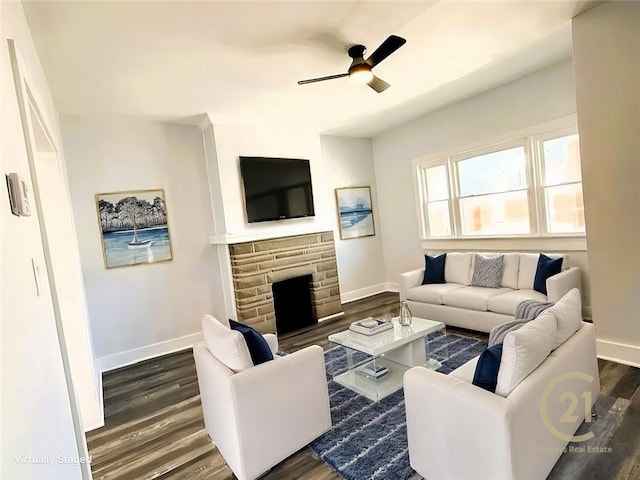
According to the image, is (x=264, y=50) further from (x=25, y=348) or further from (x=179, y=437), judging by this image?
(x=179, y=437)

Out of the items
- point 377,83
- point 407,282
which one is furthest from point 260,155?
point 407,282

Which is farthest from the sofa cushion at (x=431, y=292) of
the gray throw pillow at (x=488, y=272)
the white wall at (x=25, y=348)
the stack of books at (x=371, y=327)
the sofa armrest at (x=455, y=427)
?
the white wall at (x=25, y=348)

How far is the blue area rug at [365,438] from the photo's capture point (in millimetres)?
1941

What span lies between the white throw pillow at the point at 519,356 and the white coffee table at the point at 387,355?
111 cm

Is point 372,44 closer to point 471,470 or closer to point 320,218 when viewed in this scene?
point 320,218

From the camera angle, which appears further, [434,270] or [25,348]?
[434,270]

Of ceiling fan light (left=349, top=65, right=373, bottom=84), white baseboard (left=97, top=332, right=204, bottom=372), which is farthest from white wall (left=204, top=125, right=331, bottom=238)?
ceiling fan light (left=349, top=65, right=373, bottom=84)

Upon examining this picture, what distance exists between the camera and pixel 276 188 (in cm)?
464

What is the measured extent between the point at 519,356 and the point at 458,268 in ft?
9.87

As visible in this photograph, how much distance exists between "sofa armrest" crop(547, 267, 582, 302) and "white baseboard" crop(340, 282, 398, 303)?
298cm

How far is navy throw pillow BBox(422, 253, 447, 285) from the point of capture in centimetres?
453

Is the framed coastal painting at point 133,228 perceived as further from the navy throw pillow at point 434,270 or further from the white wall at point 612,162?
the white wall at point 612,162

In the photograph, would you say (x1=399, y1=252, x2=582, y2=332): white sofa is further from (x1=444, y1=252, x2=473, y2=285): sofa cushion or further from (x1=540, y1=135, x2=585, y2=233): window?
(x1=540, y1=135, x2=585, y2=233): window

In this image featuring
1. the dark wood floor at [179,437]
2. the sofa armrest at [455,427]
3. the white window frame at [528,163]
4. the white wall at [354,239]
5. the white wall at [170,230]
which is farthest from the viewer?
the white wall at [354,239]
